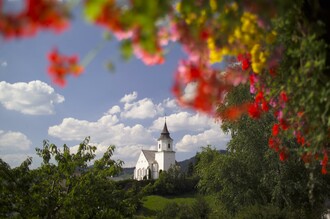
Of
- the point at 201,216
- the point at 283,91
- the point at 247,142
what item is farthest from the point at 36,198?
the point at 201,216

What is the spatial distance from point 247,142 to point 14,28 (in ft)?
71.1

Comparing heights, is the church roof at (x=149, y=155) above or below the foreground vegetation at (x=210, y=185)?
above

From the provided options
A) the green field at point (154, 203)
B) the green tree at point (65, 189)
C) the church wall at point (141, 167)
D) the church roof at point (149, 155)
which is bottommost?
the green field at point (154, 203)

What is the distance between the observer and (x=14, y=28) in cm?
165

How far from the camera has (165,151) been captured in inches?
4734

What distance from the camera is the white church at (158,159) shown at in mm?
119312

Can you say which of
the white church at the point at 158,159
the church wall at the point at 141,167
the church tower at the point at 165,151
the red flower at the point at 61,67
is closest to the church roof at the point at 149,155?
the white church at the point at 158,159

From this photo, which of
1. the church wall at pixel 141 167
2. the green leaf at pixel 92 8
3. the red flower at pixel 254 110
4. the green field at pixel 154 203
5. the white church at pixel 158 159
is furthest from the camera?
the church wall at pixel 141 167

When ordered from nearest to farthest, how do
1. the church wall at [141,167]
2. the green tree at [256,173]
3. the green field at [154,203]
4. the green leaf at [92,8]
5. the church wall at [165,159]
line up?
1. the green leaf at [92,8]
2. the green tree at [256,173]
3. the green field at [154,203]
4. the church wall at [165,159]
5. the church wall at [141,167]

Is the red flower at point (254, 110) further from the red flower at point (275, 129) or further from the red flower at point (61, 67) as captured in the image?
the red flower at point (61, 67)

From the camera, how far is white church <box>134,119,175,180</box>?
119 metres

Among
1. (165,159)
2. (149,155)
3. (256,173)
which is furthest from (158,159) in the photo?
(256,173)

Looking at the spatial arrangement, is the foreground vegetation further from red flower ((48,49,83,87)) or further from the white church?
the white church

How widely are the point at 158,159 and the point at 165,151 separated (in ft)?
13.6
